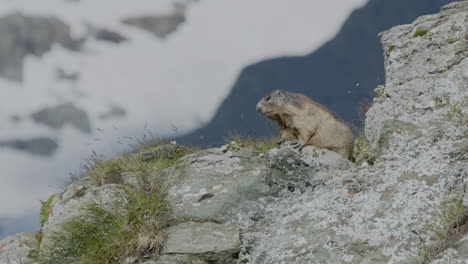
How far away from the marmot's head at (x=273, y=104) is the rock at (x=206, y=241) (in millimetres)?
3029

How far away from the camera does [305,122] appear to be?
29.4 feet

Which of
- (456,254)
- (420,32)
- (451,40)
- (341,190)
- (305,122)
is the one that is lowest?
(456,254)

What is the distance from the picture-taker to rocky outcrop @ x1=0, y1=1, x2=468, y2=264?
572 centimetres

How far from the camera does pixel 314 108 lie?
30.0 ft

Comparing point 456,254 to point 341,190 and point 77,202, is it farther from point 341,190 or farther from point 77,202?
point 77,202

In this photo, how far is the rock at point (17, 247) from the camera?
9148 millimetres

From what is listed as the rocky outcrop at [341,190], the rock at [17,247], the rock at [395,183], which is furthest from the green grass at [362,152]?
the rock at [17,247]

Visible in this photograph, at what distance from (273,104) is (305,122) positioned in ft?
2.78

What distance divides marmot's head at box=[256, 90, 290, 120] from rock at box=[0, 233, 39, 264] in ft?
18.4

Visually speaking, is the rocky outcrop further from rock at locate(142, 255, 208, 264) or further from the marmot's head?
the marmot's head

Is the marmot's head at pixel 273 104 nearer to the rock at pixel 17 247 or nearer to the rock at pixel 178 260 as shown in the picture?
the rock at pixel 178 260

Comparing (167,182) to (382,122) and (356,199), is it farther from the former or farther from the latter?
(382,122)

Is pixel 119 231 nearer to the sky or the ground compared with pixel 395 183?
nearer to the sky

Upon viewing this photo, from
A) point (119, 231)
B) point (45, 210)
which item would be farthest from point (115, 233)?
point (45, 210)
